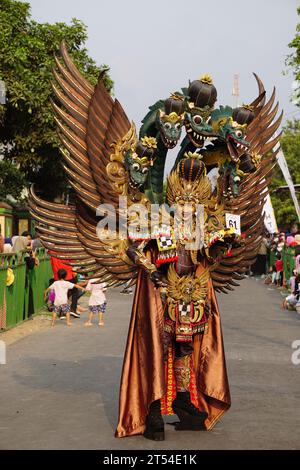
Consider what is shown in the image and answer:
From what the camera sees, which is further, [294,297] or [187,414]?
[294,297]

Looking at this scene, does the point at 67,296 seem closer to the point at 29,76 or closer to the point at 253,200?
the point at 253,200

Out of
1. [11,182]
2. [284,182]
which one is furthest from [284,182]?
[11,182]

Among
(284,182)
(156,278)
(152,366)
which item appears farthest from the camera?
(284,182)

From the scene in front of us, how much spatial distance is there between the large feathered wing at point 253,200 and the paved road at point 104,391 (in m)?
1.40

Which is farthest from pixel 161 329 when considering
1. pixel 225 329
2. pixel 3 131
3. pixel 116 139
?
pixel 3 131

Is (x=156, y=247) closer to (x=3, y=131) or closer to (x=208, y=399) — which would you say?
(x=208, y=399)

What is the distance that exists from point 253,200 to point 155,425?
8.05 ft

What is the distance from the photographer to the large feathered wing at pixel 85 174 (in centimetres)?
767

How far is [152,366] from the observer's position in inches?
280

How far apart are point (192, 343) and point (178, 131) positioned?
1.92 meters

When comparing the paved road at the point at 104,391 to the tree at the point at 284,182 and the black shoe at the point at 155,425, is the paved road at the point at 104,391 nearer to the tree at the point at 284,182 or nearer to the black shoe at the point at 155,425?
the black shoe at the point at 155,425

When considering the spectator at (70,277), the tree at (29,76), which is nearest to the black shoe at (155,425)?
the spectator at (70,277)

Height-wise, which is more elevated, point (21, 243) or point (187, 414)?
point (21, 243)

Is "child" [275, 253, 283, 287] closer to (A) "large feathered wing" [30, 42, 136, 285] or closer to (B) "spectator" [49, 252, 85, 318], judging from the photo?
(B) "spectator" [49, 252, 85, 318]
